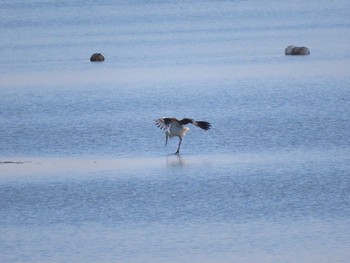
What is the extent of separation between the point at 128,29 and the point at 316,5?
74.5 feet

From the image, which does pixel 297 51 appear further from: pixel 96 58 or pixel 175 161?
pixel 175 161

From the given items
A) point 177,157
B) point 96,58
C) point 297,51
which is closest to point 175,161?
point 177,157

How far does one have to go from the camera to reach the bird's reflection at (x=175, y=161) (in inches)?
Result: 1000

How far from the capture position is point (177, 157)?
2622 centimetres

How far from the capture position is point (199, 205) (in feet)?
70.9

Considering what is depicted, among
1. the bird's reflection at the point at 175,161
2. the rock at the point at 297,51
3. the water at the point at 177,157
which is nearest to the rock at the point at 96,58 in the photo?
the water at the point at 177,157

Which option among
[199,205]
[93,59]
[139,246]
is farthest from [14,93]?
[139,246]

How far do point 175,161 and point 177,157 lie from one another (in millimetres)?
506

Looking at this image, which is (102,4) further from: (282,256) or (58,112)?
(282,256)

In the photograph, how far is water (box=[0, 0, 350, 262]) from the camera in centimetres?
1905

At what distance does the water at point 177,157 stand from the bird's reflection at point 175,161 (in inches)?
2.3

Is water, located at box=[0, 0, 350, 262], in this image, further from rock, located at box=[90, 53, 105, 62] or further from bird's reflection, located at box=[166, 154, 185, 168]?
rock, located at box=[90, 53, 105, 62]

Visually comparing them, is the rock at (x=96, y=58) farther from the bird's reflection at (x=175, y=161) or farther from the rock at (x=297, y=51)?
the bird's reflection at (x=175, y=161)

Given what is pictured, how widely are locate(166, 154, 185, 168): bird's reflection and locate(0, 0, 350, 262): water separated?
58 mm
